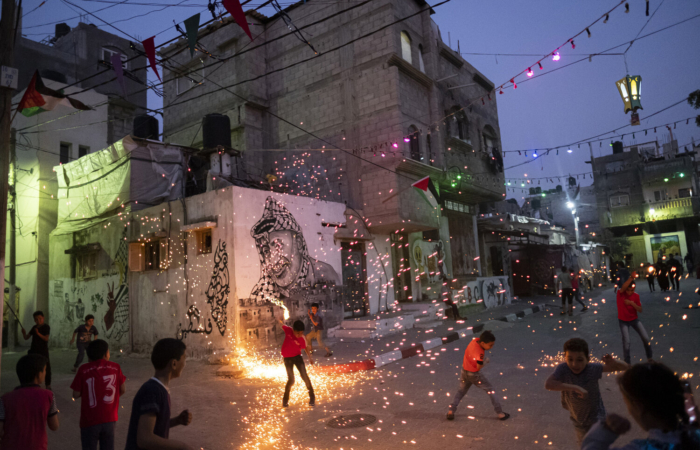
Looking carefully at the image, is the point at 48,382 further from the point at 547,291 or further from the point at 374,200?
the point at 547,291

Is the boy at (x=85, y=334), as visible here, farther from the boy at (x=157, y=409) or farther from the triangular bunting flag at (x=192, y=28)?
the boy at (x=157, y=409)

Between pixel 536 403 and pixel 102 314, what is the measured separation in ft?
51.5

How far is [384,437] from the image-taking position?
5.25m

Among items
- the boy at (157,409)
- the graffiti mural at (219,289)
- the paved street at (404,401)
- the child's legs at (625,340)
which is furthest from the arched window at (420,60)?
the boy at (157,409)

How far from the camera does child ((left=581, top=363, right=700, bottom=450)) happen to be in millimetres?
1694

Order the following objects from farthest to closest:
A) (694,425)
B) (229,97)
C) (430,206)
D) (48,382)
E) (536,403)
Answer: (229,97), (430,206), (48,382), (536,403), (694,425)

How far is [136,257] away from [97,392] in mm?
12786

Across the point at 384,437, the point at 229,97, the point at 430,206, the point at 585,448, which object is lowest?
the point at 384,437

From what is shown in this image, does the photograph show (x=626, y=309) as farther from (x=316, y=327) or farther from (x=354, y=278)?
(x=354, y=278)

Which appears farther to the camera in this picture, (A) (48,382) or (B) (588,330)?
(B) (588,330)

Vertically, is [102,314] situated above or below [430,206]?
below

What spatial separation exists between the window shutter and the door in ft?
23.5

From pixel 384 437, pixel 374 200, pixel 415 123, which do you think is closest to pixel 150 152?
pixel 374 200

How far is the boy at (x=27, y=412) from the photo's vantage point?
3.22 m
